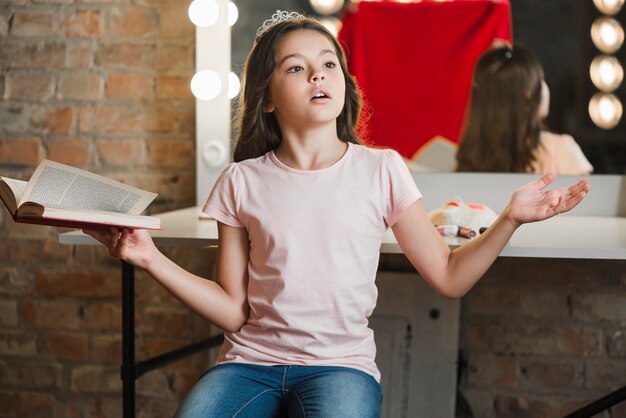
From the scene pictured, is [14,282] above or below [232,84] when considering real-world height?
below

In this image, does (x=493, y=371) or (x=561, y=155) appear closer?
(x=561, y=155)

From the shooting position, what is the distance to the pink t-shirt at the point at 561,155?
1.82m

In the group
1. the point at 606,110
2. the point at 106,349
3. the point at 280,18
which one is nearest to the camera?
the point at 280,18

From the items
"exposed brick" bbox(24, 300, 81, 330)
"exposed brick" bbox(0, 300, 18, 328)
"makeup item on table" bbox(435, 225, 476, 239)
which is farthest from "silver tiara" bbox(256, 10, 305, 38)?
"exposed brick" bbox(0, 300, 18, 328)

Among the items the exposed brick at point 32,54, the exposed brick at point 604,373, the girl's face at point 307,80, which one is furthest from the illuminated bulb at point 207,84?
the exposed brick at point 604,373

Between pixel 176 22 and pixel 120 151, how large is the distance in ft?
1.17

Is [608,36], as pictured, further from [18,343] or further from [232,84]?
[18,343]

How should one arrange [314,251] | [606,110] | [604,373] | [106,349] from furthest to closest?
1. [106,349]
2. [604,373]
3. [606,110]
4. [314,251]

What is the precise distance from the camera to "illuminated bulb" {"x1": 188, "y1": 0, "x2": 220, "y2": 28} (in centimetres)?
193

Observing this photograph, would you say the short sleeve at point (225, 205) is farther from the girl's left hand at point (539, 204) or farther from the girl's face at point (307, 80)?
the girl's left hand at point (539, 204)

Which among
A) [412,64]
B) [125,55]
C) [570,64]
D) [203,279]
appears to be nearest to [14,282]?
[125,55]

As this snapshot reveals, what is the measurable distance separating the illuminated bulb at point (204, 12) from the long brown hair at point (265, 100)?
598mm

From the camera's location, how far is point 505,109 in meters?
1.83

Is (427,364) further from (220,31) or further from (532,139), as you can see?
(220,31)
